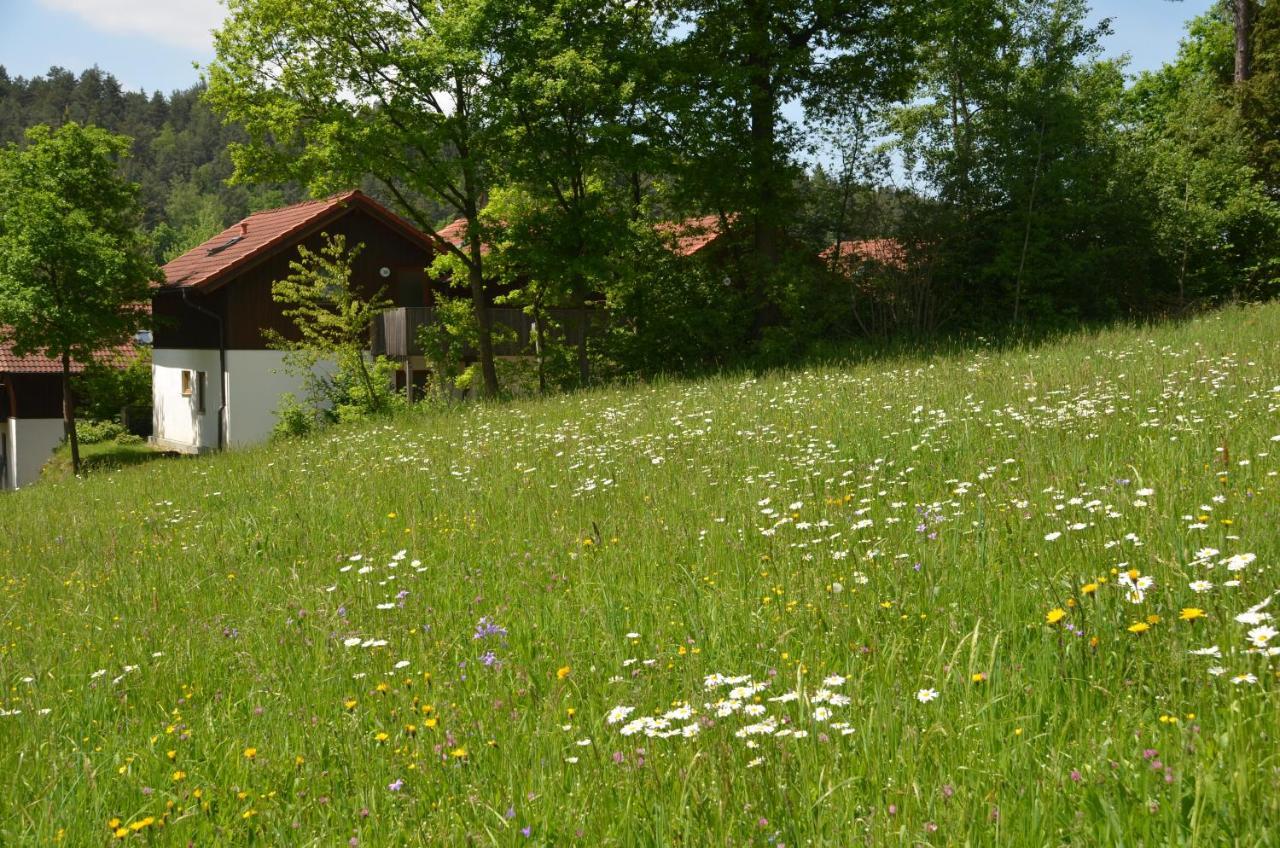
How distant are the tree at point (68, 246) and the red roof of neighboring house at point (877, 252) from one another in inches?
921

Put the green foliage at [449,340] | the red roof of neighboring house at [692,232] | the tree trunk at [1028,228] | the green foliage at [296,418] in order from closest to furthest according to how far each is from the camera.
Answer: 1. the tree trunk at [1028,228]
2. the red roof of neighboring house at [692,232]
3. the green foliage at [449,340]
4. the green foliage at [296,418]

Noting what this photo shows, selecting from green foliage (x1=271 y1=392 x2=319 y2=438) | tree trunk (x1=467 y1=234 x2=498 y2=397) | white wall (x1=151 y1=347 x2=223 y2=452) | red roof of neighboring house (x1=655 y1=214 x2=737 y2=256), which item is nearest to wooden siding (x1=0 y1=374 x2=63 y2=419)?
white wall (x1=151 y1=347 x2=223 y2=452)

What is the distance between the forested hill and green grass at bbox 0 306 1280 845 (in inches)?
4164

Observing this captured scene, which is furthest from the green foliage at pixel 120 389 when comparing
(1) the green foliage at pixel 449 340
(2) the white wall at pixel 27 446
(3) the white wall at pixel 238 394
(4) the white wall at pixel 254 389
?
(1) the green foliage at pixel 449 340

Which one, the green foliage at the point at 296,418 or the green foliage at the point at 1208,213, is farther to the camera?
A: the green foliage at the point at 296,418

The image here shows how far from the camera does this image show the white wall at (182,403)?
1419 inches

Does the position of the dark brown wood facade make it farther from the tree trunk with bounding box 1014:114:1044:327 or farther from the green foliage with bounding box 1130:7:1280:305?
the green foliage with bounding box 1130:7:1280:305

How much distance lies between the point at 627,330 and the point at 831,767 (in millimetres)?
23379

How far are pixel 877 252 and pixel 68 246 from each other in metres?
25.4

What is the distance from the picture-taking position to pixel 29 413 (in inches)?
1791

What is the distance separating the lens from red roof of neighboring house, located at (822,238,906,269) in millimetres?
24469

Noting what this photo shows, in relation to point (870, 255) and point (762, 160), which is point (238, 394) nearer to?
point (762, 160)

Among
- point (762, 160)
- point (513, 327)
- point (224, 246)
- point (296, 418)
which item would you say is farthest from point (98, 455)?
point (762, 160)

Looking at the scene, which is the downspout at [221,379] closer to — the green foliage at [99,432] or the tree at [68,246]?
the tree at [68,246]
